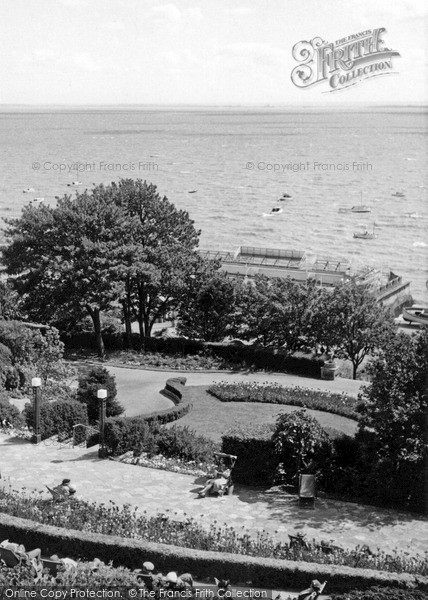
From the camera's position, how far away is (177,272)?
146 ft

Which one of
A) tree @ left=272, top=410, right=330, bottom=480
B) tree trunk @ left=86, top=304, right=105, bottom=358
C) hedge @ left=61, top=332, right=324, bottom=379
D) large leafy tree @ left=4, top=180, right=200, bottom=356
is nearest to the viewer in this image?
tree @ left=272, top=410, right=330, bottom=480

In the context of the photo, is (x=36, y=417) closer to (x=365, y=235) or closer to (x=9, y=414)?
(x=9, y=414)

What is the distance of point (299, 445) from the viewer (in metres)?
23.8

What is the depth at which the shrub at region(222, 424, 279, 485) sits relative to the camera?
24.0m

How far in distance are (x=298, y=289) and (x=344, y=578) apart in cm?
2598

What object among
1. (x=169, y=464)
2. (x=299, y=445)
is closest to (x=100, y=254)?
(x=169, y=464)

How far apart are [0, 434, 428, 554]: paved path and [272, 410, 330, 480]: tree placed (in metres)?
0.99

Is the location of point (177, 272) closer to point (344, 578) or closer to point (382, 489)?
point (382, 489)

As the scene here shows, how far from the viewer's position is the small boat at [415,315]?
64.6 m

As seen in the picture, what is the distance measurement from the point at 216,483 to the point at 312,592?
6.14 m

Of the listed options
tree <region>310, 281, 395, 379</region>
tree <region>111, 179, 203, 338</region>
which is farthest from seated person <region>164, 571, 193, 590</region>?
tree <region>111, 179, 203, 338</region>

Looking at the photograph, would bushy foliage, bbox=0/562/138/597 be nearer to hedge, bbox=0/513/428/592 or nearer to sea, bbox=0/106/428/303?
hedge, bbox=0/513/428/592

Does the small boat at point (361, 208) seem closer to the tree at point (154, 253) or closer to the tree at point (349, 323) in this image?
the tree at point (154, 253)

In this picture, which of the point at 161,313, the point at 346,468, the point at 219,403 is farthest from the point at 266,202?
the point at 346,468
